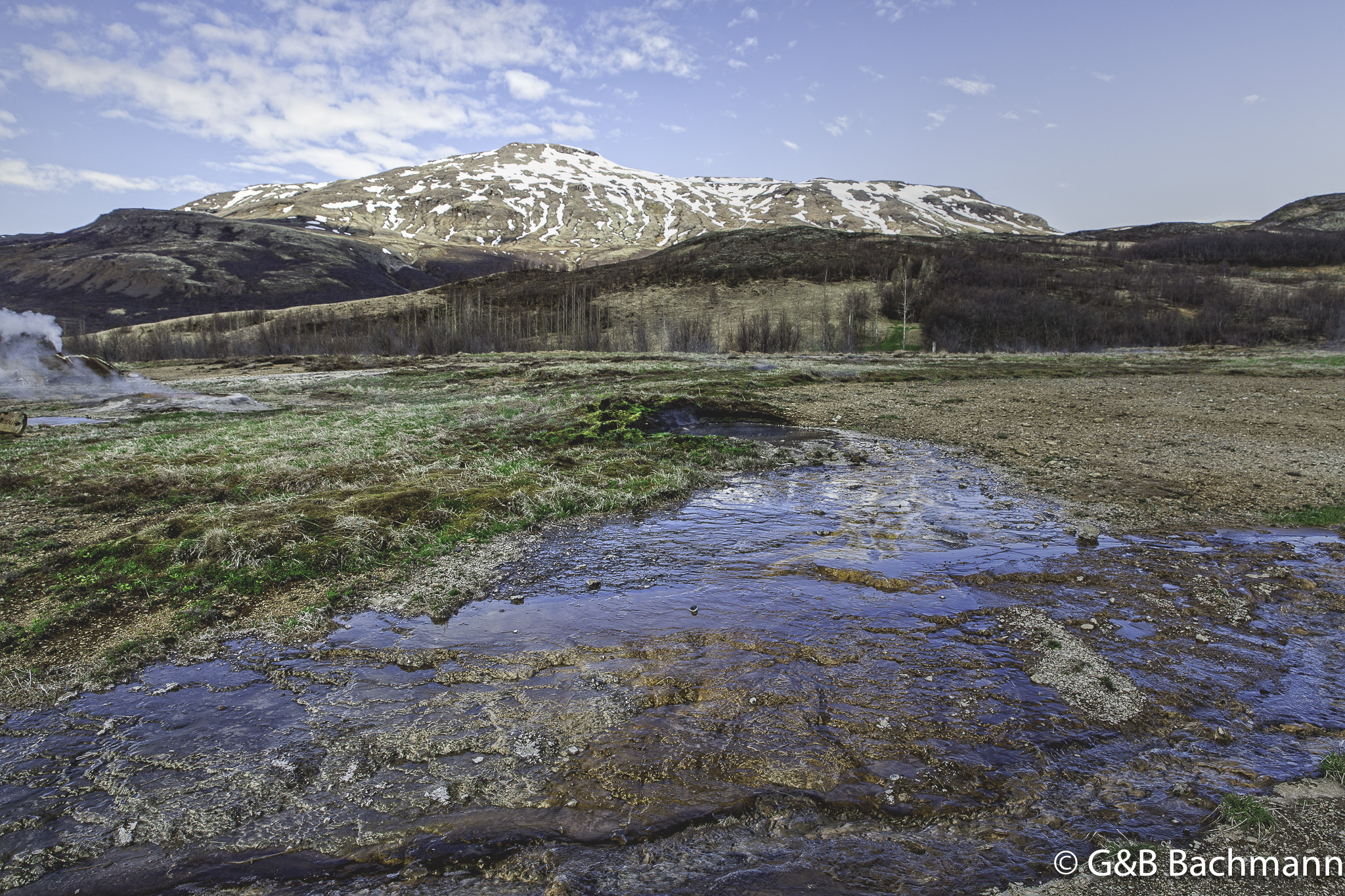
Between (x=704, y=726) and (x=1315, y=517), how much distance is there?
10532mm

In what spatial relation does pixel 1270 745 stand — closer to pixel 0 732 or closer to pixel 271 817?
pixel 271 817

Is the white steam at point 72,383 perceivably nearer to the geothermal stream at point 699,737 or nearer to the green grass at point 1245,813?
the geothermal stream at point 699,737

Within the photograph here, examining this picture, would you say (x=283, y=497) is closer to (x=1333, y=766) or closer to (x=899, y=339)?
(x=1333, y=766)

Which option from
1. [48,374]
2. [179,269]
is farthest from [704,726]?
[179,269]

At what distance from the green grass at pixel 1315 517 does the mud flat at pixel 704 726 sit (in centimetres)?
90

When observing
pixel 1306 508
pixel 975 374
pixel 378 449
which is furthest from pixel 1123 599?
pixel 975 374

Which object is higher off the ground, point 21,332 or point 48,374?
point 21,332

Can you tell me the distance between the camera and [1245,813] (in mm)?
3432

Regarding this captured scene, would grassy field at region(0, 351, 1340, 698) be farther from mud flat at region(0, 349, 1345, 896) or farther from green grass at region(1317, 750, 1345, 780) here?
green grass at region(1317, 750, 1345, 780)

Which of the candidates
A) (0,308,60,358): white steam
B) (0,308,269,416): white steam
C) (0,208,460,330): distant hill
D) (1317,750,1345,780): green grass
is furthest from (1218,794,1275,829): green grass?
(0,208,460,330): distant hill

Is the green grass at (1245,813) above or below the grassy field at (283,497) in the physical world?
below

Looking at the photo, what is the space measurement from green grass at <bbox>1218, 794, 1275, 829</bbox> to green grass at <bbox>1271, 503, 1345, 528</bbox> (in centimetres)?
785

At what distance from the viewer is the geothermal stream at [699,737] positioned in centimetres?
330

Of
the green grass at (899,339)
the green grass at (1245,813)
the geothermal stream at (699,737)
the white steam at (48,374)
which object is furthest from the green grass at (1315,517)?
the green grass at (899,339)
